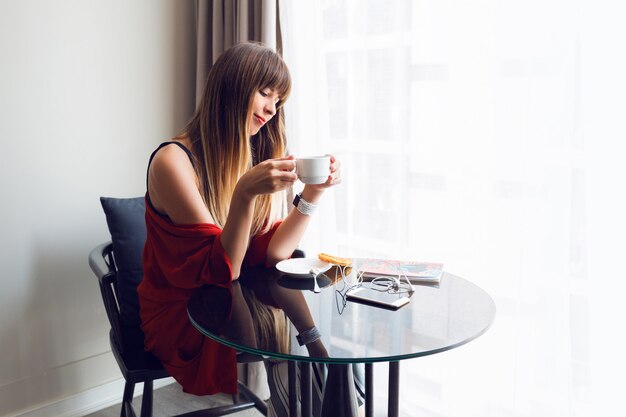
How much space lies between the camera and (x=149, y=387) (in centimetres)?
166

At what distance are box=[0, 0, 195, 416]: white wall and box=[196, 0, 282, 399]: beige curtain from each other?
0.49 feet

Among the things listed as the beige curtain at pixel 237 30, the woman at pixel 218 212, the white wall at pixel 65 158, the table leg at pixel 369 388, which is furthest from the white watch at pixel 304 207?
the white wall at pixel 65 158

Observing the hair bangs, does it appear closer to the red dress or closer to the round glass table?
the red dress

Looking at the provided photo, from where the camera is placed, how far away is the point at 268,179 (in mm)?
1335

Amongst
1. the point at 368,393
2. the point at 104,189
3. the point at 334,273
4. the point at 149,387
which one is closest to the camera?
the point at 368,393

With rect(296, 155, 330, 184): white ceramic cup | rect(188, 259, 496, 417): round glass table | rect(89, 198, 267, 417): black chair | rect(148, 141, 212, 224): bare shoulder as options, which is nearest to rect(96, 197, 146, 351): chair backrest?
rect(89, 198, 267, 417): black chair

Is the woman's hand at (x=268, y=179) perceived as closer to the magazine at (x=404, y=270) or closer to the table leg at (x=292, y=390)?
the magazine at (x=404, y=270)

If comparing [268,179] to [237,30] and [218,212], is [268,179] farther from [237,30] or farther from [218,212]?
[237,30]

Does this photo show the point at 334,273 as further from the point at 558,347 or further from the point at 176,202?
the point at 558,347

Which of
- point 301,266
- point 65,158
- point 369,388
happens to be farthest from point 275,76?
point 65,158

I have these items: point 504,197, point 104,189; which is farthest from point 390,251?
point 104,189

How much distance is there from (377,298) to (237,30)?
4.46ft

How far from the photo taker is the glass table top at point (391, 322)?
1.00 metres

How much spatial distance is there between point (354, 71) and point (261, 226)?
2.04 feet
